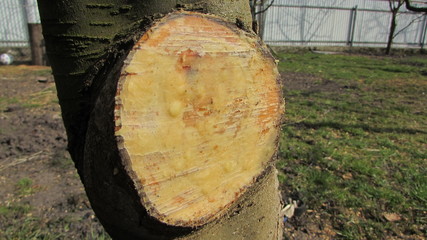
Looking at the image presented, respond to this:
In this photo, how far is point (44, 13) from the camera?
79 centimetres

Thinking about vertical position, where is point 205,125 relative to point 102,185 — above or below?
above

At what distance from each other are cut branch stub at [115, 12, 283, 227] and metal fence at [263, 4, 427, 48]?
44.1ft

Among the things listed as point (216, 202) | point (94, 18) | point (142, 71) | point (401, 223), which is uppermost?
point (94, 18)

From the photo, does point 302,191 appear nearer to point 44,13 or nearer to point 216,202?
point 216,202

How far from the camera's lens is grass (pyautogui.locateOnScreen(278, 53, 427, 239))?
101 inches

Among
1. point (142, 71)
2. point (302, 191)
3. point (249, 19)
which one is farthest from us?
point (302, 191)

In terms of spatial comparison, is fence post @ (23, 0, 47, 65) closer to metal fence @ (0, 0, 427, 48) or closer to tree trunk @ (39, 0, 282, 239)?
metal fence @ (0, 0, 427, 48)

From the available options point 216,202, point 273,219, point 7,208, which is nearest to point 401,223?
point 273,219

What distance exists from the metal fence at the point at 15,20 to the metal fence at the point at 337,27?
8294 mm

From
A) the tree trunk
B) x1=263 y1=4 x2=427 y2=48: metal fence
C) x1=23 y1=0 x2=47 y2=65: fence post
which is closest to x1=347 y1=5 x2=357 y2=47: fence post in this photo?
x1=263 y1=4 x2=427 y2=48: metal fence

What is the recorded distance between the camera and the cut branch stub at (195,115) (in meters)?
0.65

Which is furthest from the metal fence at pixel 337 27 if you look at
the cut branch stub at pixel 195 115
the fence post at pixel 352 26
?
the cut branch stub at pixel 195 115

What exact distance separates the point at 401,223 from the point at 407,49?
15.3m

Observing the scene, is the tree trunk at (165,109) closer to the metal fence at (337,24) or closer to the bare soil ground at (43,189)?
the bare soil ground at (43,189)
